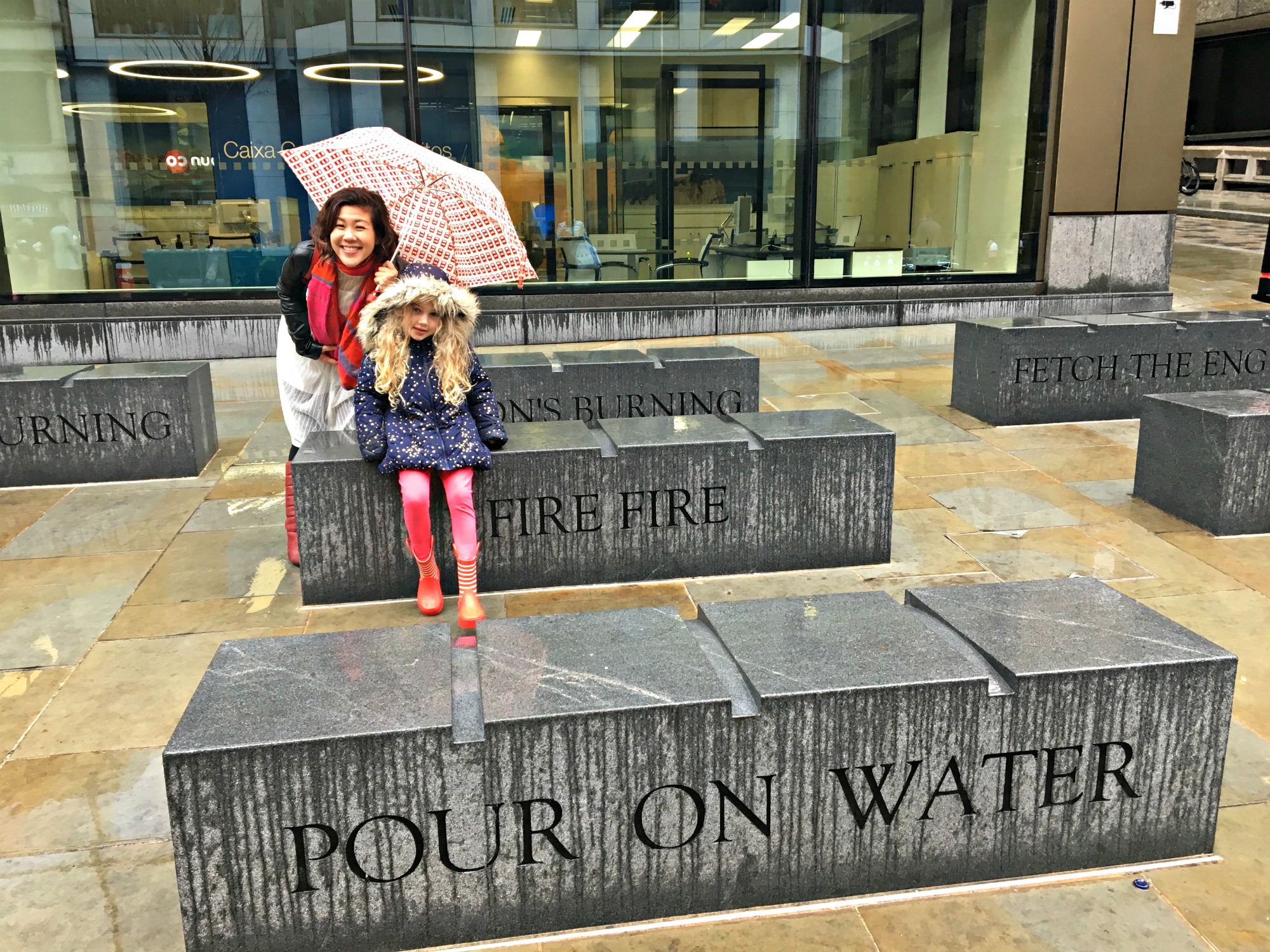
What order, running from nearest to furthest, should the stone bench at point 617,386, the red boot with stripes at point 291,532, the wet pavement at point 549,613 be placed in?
the wet pavement at point 549,613, the red boot with stripes at point 291,532, the stone bench at point 617,386

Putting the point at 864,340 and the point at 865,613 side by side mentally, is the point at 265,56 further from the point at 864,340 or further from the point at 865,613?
the point at 865,613

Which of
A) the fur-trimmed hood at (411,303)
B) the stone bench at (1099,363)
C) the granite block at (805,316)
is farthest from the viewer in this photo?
the granite block at (805,316)

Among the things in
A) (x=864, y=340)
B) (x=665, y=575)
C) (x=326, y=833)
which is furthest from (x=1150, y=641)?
(x=864, y=340)

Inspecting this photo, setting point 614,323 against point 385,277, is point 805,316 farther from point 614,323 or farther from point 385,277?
point 385,277

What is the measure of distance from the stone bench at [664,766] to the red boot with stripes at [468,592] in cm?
157

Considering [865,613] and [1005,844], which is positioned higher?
[865,613]

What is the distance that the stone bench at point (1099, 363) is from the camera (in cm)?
838

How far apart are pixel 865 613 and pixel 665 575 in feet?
7.44

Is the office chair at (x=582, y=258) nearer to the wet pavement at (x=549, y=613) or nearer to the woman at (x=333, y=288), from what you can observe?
the wet pavement at (x=549, y=613)

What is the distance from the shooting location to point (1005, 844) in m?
3.01

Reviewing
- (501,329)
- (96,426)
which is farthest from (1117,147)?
(96,426)

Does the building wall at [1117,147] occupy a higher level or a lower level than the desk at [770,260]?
higher

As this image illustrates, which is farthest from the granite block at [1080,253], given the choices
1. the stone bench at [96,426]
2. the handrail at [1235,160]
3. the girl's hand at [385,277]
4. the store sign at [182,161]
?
the handrail at [1235,160]

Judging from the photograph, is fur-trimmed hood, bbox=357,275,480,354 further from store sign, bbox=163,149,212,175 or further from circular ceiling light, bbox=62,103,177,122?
circular ceiling light, bbox=62,103,177,122
